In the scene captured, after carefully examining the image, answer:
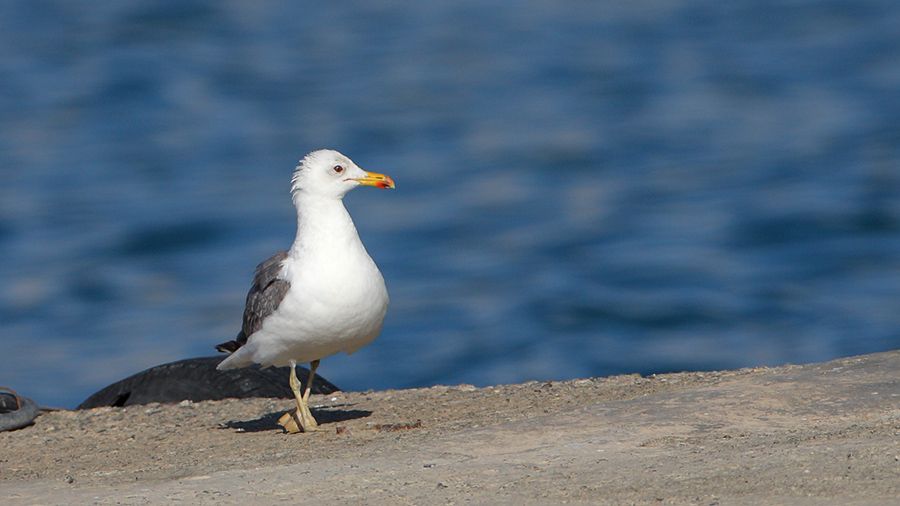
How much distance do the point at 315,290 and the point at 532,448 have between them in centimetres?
170

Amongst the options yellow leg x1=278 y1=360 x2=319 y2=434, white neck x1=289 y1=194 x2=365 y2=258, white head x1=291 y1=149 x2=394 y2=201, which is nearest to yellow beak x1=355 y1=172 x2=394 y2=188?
white head x1=291 y1=149 x2=394 y2=201

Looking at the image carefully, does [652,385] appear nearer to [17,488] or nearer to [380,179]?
[380,179]

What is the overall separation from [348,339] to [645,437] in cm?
190

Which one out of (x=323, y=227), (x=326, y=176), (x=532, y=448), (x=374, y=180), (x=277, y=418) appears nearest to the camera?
(x=532, y=448)

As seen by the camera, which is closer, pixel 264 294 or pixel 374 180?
pixel 264 294

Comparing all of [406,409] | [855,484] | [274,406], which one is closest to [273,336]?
[406,409]

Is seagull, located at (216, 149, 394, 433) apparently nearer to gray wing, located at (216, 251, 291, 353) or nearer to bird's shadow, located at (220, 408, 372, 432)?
gray wing, located at (216, 251, 291, 353)

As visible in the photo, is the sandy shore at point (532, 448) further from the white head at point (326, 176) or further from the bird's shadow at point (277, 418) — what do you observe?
the white head at point (326, 176)

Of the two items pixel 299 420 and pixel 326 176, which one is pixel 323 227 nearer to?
pixel 326 176

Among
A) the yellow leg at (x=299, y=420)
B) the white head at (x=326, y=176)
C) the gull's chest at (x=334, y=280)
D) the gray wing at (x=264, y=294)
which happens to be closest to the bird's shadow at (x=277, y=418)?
the yellow leg at (x=299, y=420)

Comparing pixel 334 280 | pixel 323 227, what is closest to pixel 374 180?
pixel 323 227

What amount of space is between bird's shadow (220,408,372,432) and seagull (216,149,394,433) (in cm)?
27

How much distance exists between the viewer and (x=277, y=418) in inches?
363

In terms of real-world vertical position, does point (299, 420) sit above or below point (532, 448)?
above
